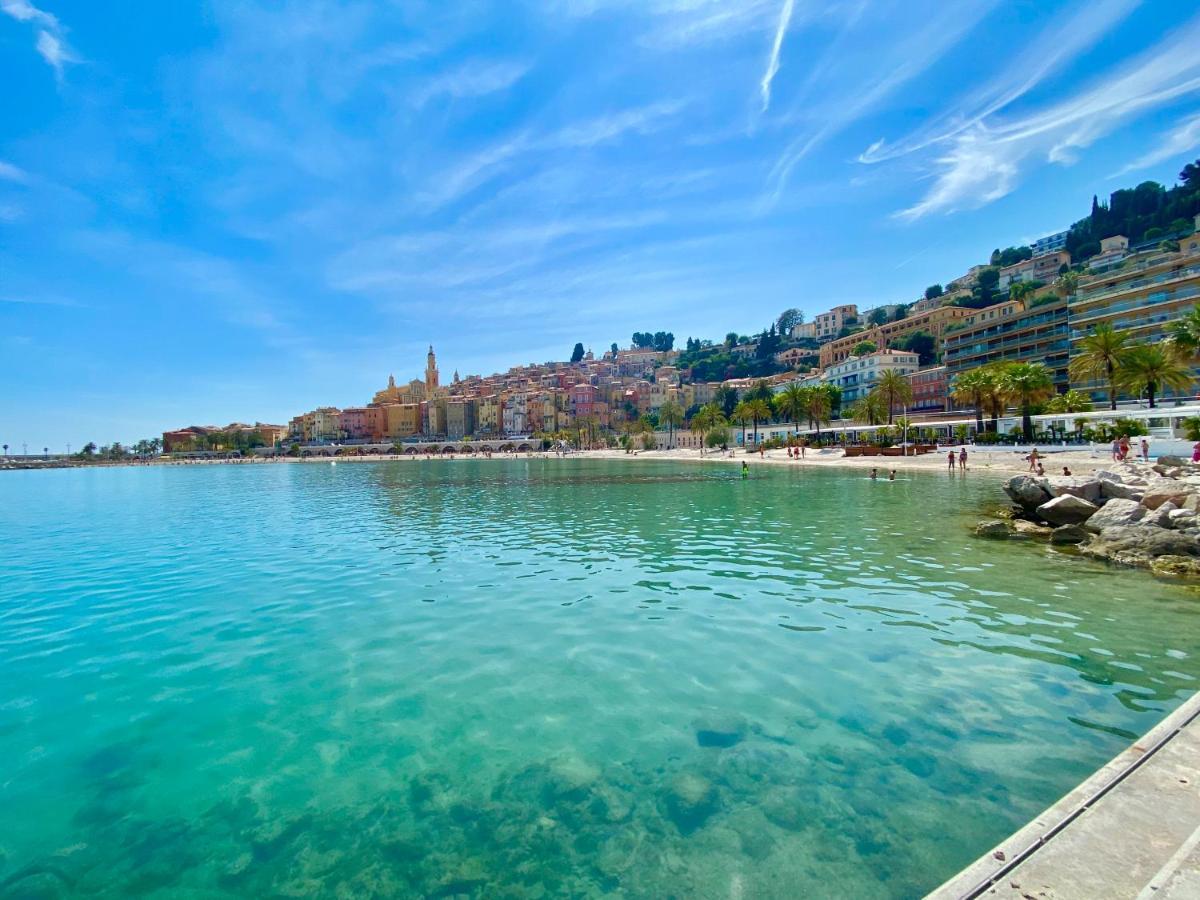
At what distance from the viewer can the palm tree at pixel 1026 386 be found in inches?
2053

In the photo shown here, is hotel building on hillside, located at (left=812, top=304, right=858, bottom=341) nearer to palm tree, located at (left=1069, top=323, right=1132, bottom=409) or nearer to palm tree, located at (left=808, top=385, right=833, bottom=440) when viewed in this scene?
palm tree, located at (left=808, top=385, right=833, bottom=440)

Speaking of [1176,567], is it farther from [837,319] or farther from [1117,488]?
[837,319]

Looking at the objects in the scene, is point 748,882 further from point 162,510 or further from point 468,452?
point 468,452

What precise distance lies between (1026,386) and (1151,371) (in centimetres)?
806

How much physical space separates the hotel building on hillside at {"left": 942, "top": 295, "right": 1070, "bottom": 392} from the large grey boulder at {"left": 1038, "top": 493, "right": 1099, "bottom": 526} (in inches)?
2907

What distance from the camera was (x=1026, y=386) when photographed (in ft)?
171

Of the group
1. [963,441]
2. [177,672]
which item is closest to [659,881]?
[177,672]

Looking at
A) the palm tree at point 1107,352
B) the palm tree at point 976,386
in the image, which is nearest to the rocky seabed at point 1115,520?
the palm tree at point 1107,352

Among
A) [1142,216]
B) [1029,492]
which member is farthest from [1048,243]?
[1029,492]

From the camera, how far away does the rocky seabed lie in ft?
47.3

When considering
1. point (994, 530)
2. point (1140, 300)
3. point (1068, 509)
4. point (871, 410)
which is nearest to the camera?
point (994, 530)

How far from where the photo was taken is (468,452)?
166625 mm

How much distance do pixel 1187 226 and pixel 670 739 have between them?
533 feet

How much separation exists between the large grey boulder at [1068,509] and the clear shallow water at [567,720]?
193 inches
